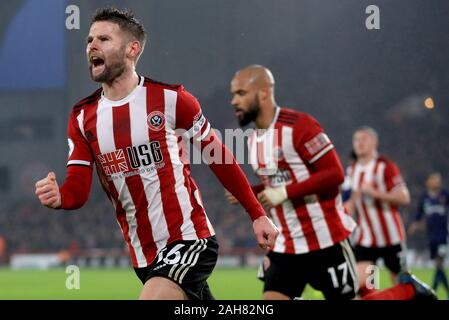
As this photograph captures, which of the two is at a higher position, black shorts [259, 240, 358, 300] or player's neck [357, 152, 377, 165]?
player's neck [357, 152, 377, 165]

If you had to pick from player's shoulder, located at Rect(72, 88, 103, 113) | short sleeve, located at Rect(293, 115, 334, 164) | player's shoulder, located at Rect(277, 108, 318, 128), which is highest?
player's shoulder, located at Rect(72, 88, 103, 113)

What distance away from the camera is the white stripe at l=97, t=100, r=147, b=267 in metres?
3.81

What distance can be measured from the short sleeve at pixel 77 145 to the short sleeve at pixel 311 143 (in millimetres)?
1770

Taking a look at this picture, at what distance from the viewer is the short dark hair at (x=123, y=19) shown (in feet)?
12.8

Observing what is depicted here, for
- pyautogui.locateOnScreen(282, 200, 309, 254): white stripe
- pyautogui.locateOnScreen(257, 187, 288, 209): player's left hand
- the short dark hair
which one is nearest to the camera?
the short dark hair

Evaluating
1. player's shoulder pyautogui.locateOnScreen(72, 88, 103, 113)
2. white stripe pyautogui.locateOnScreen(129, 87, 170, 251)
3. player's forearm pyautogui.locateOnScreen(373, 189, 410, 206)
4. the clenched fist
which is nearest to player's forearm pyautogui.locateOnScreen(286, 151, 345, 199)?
white stripe pyautogui.locateOnScreen(129, 87, 170, 251)

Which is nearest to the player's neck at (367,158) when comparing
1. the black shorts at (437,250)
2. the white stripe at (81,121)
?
the black shorts at (437,250)

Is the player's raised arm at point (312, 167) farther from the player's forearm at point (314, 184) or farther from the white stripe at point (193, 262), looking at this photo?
the white stripe at point (193, 262)

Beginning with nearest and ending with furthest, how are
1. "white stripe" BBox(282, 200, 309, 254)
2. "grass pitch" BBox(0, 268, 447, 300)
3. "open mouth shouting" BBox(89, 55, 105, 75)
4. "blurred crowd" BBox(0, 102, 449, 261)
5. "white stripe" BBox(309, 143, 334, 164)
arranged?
1. "open mouth shouting" BBox(89, 55, 105, 75)
2. "white stripe" BBox(309, 143, 334, 164)
3. "white stripe" BBox(282, 200, 309, 254)
4. "grass pitch" BBox(0, 268, 447, 300)
5. "blurred crowd" BBox(0, 102, 449, 261)

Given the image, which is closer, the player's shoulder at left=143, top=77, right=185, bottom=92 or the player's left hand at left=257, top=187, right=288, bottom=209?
the player's shoulder at left=143, top=77, right=185, bottom=92

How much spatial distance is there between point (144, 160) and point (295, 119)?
1795 mm

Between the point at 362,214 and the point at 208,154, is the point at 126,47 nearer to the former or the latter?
the point at 208,154

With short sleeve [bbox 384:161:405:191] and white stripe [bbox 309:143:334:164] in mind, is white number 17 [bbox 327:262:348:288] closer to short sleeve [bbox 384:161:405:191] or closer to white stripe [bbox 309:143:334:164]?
white stripe [bbox 309:143:334:164]

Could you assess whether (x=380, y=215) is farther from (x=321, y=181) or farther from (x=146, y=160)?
(x=146, y=160)
